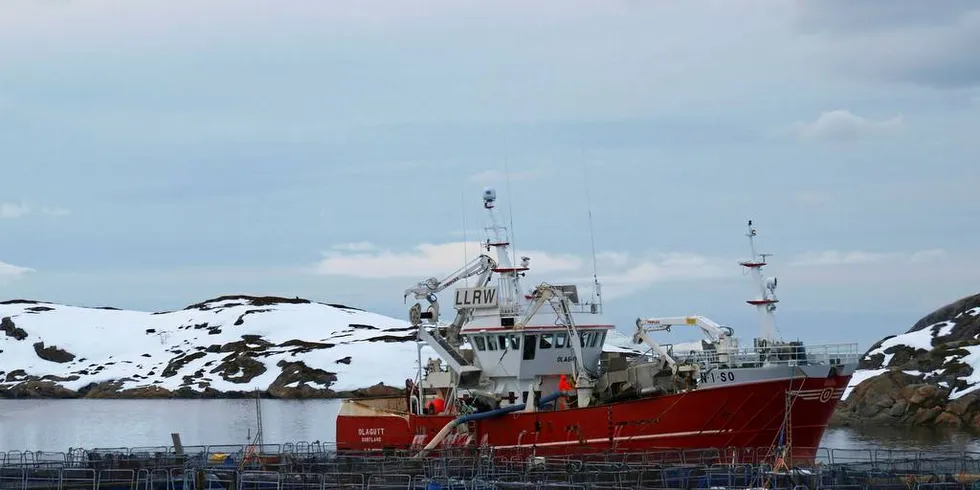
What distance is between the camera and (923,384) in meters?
89.4

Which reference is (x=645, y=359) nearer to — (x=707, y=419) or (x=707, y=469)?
(x=707, y=419)

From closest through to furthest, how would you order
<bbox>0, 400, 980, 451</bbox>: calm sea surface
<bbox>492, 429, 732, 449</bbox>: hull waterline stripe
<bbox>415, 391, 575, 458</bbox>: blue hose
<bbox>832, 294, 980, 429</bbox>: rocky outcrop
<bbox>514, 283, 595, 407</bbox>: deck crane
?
<bbox>492, 429, 732, 449</bbox>: hull waterline stripe
<bbox>514, 283, 595, 407</bbox>: deck crane
<bbox>415, 391, 575, 458</bbox>: blue hose
<bbox>0, 400, 980, 451</bbox>: calm sea surface
<bbox>832, 294, 980, 429</bbox>: rocky outcrop

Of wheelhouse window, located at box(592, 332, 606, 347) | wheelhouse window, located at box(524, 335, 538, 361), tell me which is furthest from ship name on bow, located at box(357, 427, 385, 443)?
wheelhouse window, located at box(592, 332, 606, 347)

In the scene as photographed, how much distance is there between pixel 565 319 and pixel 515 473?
1536 centimetres

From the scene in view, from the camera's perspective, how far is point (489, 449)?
157 feet

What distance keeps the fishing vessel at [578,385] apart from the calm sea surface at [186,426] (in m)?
27.6

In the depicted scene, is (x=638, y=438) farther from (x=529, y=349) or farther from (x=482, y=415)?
(x=529, y=349)

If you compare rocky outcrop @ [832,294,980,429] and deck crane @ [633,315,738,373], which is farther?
rocky outcrop @ [832,294,980,429]

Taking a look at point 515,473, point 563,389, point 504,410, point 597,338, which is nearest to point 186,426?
point 597,338

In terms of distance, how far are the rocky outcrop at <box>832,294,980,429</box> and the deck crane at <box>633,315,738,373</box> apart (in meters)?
41.5

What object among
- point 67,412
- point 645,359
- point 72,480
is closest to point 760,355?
point 645,359

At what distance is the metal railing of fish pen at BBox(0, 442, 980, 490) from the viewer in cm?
3444

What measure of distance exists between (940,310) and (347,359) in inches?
4129

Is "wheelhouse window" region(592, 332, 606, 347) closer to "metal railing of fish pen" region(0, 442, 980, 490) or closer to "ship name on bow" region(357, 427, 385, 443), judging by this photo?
"metal railing of fish pen" region(0, 442, 980, 490)
